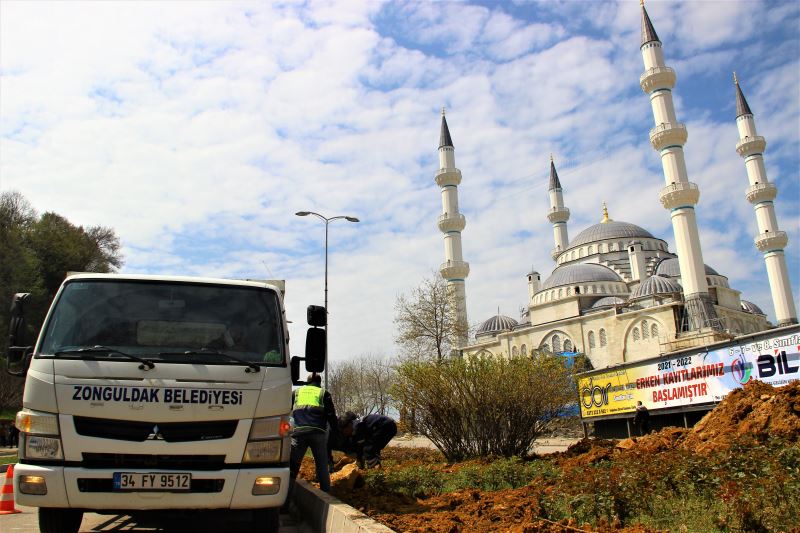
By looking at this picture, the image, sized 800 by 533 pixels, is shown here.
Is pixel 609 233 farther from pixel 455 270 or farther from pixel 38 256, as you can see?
pixel 38 256

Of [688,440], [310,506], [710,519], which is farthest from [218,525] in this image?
[688,440]

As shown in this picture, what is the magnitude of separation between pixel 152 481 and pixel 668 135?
42580 millimetres

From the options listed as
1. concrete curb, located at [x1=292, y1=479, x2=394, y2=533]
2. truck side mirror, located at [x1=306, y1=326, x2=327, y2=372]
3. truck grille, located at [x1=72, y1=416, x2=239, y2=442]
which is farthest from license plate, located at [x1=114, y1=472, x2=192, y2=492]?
truck side mirror, located at [x1=306, y1=326, x2=327, y2=372]

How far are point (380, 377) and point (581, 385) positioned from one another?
37790mm

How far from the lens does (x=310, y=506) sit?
6164 millimetres

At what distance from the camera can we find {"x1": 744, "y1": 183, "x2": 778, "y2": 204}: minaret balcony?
153ft

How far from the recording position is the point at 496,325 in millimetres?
63562

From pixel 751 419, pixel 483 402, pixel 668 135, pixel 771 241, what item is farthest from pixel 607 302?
pixel 751 419

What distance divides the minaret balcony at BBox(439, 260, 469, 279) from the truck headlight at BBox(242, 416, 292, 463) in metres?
44.3

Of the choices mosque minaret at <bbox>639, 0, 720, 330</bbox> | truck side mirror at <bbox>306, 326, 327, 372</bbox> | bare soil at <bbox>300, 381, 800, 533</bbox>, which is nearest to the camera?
bare soil at <bbox>300, 381, 800, 533</bbox>

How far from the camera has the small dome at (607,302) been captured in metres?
49.4

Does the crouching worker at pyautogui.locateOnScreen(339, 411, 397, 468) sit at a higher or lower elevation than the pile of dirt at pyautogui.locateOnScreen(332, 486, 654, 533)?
higher

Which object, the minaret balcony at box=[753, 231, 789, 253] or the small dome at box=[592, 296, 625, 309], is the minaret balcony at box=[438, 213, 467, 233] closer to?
the small dome at box=[592, 296, 625, 309]

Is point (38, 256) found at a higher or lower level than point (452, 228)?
lower
